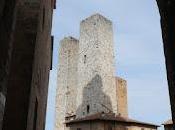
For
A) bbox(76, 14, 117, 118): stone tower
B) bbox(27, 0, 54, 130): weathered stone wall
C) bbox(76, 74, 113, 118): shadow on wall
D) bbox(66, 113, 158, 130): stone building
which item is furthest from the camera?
bbox(76, 14, 117, 118): stone tower

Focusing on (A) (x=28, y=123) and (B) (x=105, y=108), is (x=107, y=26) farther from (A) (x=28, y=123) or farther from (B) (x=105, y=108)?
(A) (x=28, y=123)

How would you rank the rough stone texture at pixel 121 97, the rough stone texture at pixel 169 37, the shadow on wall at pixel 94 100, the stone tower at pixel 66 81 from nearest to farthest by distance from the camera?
1. the rough stone texture at pixel 169 37
2. the shadow on wall at pixel 94 100
3. the rough stone texture at pixel 121 97
4. the stone tower at pixel 66 81

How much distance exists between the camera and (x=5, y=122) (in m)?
7.41

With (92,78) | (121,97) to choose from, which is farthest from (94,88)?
(121,97)

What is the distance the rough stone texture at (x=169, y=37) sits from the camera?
4.94m

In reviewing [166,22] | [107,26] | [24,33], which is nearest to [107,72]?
[107,26]

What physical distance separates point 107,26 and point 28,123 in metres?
27.5

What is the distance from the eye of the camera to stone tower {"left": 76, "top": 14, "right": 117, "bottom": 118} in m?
31.1

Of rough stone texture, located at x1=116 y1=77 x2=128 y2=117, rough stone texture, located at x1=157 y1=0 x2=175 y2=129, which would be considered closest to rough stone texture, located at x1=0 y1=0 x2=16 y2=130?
rough stone texture, located at x1=157 y1=0 x2=175 y2=129

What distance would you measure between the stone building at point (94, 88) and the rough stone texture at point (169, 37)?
2185 centimetres

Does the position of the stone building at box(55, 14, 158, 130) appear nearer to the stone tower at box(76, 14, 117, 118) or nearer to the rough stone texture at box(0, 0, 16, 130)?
the stone tower at box(76, 14, 117, 118)

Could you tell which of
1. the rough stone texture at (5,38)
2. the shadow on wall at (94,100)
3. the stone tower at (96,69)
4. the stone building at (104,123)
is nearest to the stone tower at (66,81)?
the stone tower at (96,69)

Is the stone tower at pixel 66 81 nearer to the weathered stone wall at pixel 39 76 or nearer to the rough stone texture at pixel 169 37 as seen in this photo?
the weathered stone wall at pixel 39 76

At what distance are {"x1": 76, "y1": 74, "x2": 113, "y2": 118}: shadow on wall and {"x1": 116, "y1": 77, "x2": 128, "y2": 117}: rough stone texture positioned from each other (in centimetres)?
393
